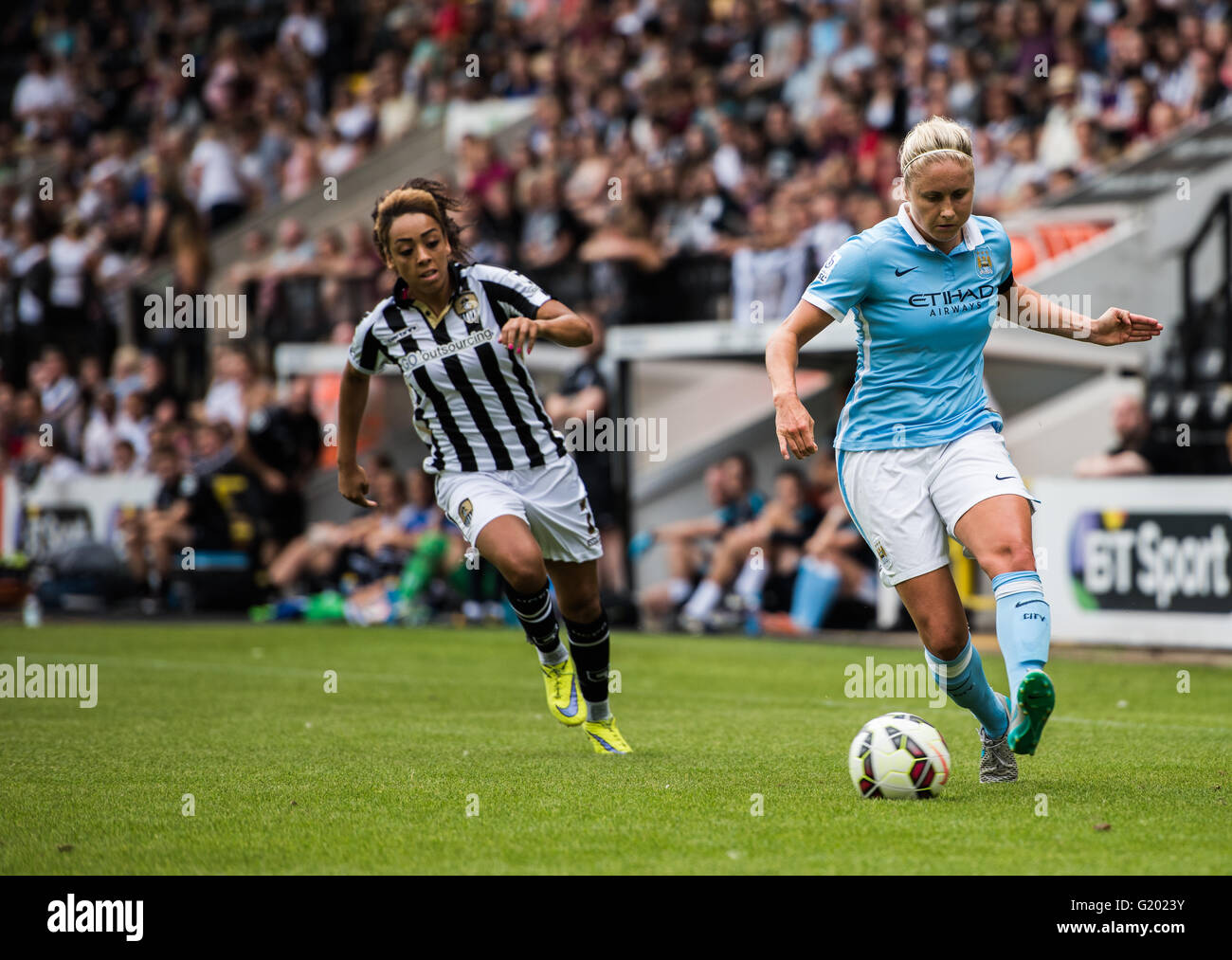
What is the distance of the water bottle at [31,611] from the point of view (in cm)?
1633

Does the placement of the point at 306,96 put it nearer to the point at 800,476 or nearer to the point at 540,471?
the point at 800,476

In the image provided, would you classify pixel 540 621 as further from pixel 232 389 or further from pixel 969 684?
pixel 232 389

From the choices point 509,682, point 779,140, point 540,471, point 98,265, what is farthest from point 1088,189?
point 98,265

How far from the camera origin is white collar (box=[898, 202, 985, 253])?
5.98 meters

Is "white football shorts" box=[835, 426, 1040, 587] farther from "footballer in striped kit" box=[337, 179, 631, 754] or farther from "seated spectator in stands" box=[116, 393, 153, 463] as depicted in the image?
"seated spectator in stands" box=[116, 393, 153, 463]

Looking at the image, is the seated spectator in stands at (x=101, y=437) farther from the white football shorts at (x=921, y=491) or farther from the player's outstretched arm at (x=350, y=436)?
the white football shorts at (x=921, y=491)

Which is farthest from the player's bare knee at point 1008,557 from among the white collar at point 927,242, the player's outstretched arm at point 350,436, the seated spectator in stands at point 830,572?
the seated spectator in stands at point 830,572

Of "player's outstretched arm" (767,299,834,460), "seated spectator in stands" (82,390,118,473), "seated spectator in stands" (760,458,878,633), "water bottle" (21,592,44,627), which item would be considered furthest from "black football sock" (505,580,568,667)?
"seated spectator in stands" (82,390,118,473)

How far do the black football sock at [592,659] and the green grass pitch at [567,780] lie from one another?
23 centimetres

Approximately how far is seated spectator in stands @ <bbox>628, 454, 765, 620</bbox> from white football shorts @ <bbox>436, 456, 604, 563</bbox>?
25.7 ft

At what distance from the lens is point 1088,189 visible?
1522 centimetres

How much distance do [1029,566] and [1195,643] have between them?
706 centimetres
